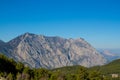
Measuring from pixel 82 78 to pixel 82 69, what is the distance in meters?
5.98

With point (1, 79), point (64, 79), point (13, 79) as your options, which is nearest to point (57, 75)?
point (64, 79)

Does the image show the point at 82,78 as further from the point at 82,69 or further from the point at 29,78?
the point at 29,78

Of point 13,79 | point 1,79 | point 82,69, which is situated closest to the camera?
point 1,79

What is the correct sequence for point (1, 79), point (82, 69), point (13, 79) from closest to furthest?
point (1, 79), point (13, 79), point (82, 69)

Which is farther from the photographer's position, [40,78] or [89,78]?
[40,78]

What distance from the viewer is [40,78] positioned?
199 m

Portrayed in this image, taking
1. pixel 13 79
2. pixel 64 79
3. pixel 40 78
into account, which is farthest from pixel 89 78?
pixel 13 79

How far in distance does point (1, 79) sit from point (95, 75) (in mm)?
60216

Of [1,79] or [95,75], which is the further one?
[95,75]

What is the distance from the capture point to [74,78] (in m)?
196

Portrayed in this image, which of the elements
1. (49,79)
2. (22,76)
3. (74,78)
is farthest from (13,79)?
(74,78)

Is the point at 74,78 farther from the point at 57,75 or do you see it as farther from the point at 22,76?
the point at 22,76

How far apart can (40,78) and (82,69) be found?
30.5 metres

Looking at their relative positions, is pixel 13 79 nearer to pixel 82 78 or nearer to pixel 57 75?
pixel 57 75
